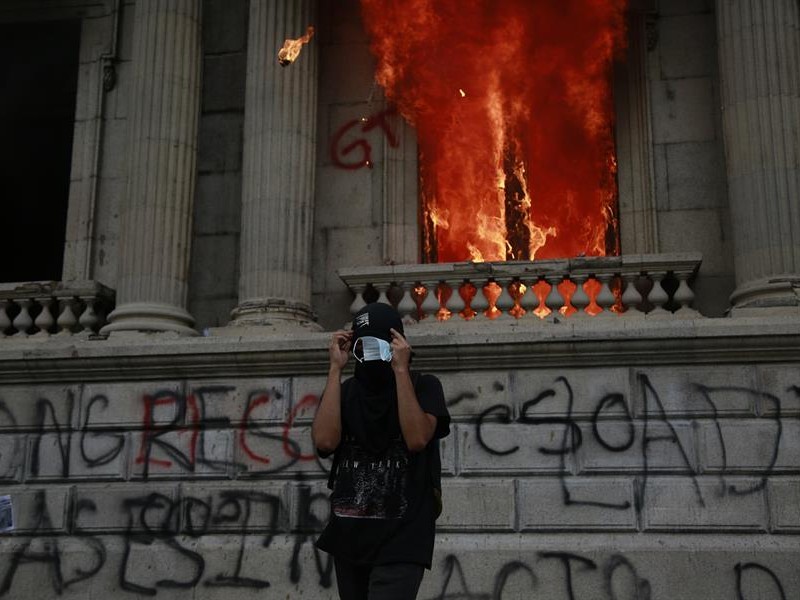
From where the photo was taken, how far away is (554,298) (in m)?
10.3

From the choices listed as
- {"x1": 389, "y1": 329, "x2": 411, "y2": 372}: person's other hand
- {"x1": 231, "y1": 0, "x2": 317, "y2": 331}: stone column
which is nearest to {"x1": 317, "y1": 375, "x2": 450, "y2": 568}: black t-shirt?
{"x1": 389, "y1": 329, "x2": 411, "y2": 372}: person's other hand

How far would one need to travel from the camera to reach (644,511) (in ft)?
28.6

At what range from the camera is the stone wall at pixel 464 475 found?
8.58m

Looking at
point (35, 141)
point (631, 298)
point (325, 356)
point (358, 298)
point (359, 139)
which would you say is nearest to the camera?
point (325, 356)

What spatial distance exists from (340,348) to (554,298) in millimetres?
5693

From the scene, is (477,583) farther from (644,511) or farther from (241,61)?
(241,61)

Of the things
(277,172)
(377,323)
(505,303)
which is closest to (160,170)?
(277,172)

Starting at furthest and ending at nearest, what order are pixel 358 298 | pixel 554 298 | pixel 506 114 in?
1. pixel 506 114
2. pixel 358 298
3. pixel 554 298

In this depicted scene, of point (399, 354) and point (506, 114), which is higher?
point (506, 114)

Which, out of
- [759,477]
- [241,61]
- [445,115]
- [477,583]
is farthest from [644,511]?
[241,61]

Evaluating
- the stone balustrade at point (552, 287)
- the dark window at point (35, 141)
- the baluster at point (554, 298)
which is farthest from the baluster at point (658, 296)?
the dark window at point (35, 141)

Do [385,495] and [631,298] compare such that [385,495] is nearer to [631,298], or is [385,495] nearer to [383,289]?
[631,298]

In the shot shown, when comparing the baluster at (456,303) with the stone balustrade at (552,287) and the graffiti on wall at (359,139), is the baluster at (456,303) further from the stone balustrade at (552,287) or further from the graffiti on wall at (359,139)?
the graffiti on wall at (359,139)

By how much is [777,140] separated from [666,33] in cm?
271
